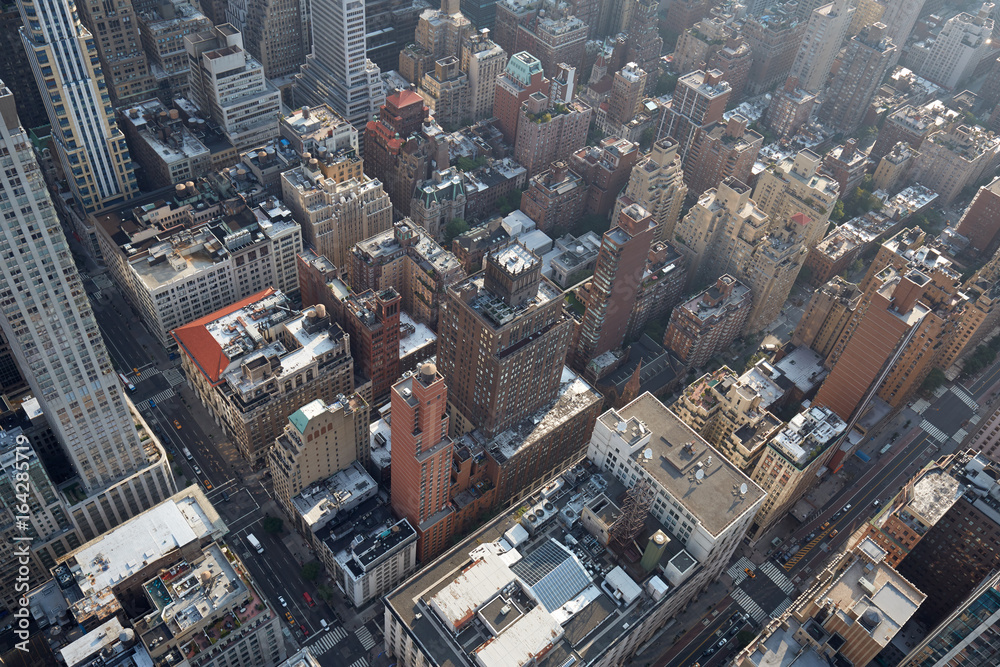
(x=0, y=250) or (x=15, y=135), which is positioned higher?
(x=15, y=135)

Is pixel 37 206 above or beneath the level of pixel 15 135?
beneath

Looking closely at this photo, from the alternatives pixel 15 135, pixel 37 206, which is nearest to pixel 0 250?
pixel 37 206

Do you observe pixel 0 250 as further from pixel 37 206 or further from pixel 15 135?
pixel 15 135
